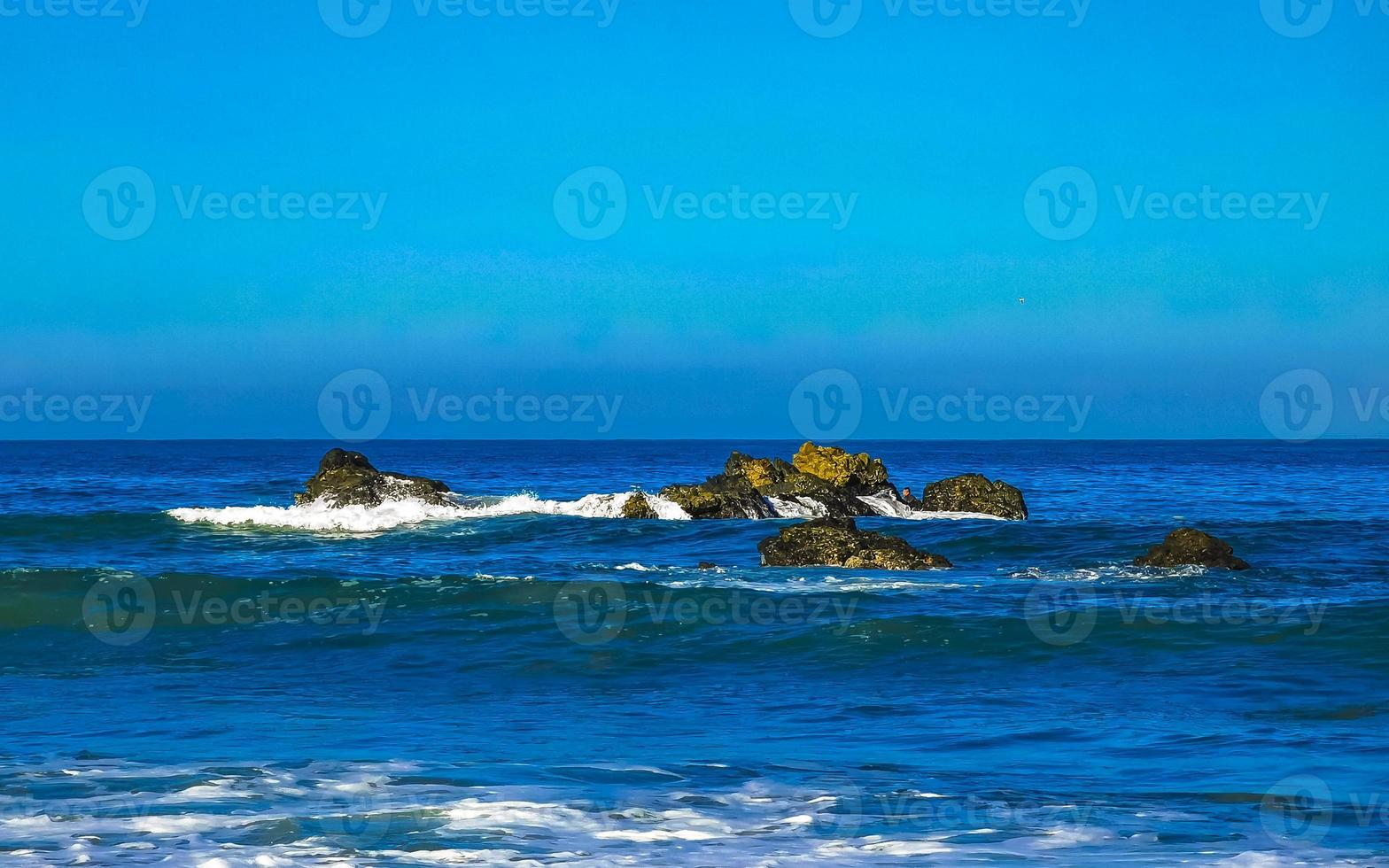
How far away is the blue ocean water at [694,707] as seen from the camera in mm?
8688

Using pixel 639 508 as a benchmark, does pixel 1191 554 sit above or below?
below

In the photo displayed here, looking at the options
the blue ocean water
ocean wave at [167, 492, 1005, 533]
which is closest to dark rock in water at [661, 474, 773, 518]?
ocean wave at [167, 492, 1005, 533]

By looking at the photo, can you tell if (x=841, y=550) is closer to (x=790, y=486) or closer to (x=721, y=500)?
(x=721, y=500)

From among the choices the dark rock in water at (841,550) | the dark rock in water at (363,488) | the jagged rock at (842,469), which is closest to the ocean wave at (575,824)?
the dark rock in water at (841,550)

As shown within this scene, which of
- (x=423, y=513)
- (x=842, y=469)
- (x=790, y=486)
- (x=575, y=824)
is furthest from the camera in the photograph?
(x=842, y=469)

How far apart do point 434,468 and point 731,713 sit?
86672mm

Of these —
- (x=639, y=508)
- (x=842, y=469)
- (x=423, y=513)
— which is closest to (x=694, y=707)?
(x=639, y=508)

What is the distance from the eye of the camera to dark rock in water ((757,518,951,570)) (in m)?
24.4

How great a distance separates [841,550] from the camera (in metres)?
25.0

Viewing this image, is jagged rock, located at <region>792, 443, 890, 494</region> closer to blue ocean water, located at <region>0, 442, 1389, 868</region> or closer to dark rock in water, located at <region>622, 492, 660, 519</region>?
dark rock in water, located at <region>622, 492, 660, 519</region>

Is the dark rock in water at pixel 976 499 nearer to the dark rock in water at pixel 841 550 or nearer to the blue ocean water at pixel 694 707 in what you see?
the blue ocean water at pixel 694 707

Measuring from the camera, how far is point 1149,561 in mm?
24234

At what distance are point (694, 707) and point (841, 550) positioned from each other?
11.8 m

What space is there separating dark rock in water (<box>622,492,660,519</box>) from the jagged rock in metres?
5.22
